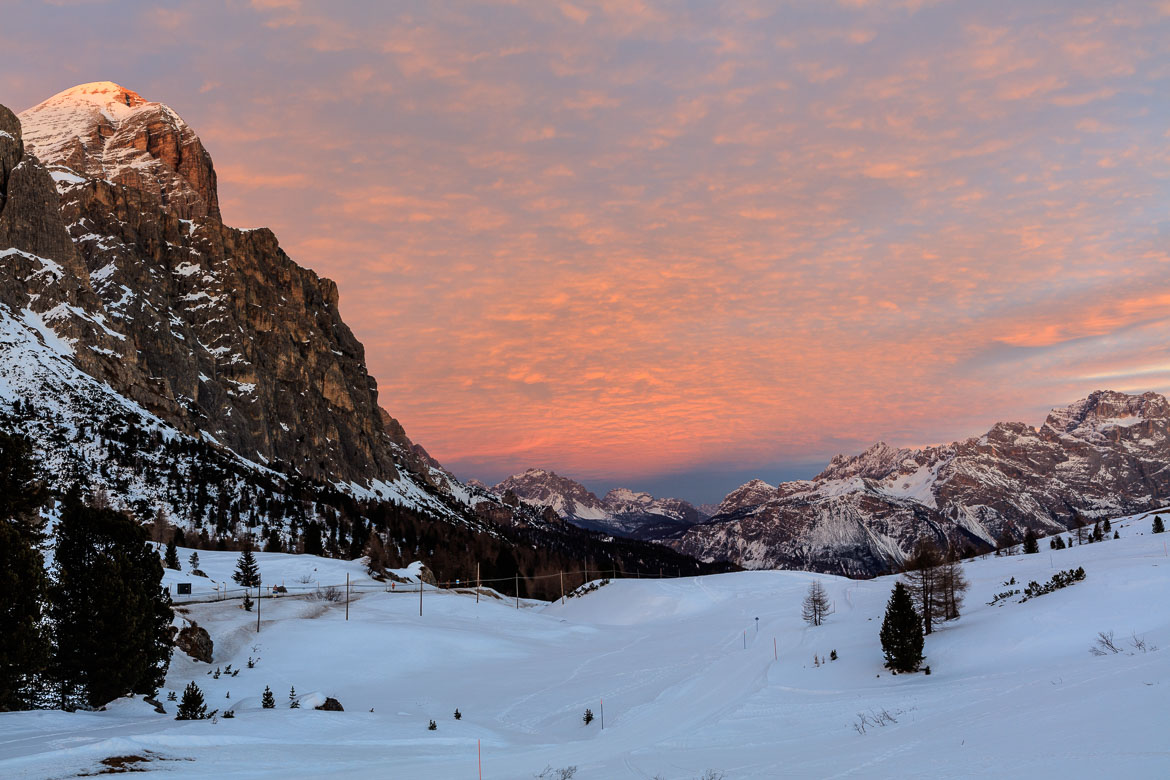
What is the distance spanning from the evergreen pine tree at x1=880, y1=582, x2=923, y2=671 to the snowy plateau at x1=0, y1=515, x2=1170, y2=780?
1.11 m

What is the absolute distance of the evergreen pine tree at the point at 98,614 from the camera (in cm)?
2562

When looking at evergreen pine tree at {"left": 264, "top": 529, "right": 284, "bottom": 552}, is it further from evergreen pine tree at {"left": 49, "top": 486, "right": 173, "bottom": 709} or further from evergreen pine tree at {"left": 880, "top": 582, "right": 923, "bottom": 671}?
evergreen pine tree at {"left": 880, "top": 582, "right": 923, "bottom": 671}

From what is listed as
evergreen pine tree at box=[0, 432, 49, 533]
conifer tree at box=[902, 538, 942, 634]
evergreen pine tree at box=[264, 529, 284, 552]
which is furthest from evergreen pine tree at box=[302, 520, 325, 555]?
evergreen pine tree at box=[0, 432, 49, 533]

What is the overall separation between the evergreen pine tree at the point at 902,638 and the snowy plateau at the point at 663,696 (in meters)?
1.11

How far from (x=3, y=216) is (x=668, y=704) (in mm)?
206005

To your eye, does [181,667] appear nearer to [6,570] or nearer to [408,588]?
[6,570]

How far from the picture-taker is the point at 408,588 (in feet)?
257

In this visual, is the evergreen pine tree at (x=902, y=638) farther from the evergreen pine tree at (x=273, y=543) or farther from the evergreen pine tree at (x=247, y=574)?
the evergreen pine tree at (x=273, y=543)

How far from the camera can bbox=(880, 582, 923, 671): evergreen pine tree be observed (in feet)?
107

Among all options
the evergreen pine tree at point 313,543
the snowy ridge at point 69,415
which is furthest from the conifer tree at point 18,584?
the snowy ridge at point 69,415

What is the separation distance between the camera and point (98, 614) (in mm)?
25922

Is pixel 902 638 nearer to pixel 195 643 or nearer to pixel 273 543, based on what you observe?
pixel 195 643

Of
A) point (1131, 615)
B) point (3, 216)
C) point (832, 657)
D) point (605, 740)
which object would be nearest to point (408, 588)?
point (832, 657)

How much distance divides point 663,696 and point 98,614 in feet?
78.5
